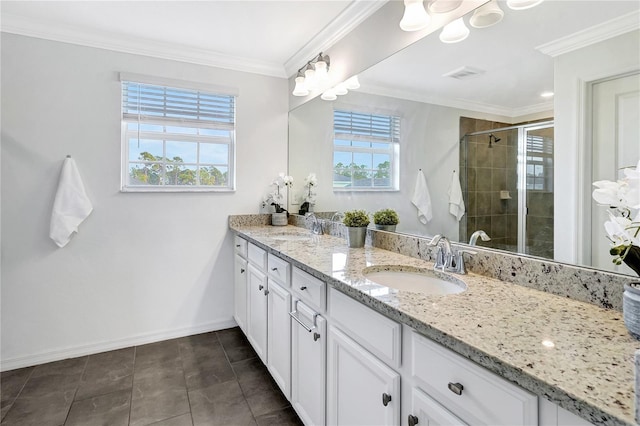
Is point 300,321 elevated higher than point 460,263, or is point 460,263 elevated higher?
point 460,263

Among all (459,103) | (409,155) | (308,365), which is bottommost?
(308,365)

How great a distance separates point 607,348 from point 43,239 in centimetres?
311

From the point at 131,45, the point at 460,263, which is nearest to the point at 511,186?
the point at 460,263

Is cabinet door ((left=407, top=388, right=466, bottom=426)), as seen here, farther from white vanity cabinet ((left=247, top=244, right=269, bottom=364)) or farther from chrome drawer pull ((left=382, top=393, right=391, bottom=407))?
white vanity cabinet ((left=247, top=244, right=269, bottom=364))

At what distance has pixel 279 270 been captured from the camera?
1.90 metres

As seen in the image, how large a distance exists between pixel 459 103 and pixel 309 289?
44.5 inches

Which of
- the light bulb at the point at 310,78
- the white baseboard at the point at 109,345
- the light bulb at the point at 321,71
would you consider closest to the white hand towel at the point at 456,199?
the light bulb at the point at 321,71

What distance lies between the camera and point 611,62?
1.01m

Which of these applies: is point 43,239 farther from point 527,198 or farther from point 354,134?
point 527,198

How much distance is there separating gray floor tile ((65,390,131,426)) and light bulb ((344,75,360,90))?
7.88 ft

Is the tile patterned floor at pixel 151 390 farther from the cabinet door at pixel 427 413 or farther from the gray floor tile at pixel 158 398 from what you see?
the cabinet door at pixel 427 413

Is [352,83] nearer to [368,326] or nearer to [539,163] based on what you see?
[539,163]

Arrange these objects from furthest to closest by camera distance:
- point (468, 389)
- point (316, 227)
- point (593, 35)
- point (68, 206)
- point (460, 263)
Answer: point (316, 227)
point (68, 206)
point (460, 263)
point (593, 35)
point (468, 389)

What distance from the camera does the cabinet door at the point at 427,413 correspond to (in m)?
0.85
